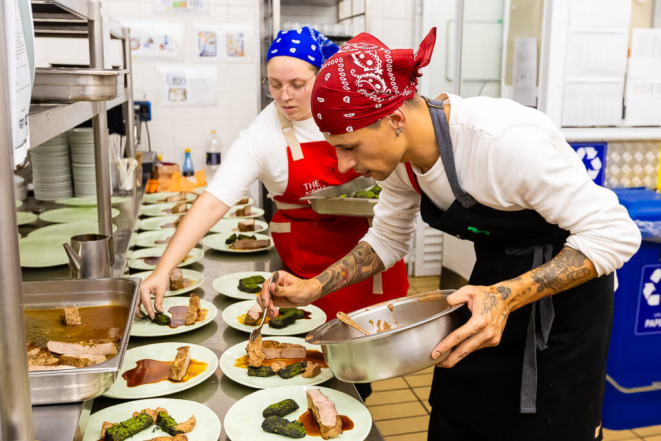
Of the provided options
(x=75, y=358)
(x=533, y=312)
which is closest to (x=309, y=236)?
(x=533, y=312)

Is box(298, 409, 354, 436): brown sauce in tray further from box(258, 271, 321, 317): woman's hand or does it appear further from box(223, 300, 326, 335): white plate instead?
box(223, 300, 326, 335): white plate

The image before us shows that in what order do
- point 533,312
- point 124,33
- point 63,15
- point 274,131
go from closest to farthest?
point 533,312, point 63,15, point 274,131, point 124,33

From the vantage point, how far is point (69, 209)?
3.09 meters

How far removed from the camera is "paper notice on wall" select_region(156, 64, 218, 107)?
193 inches

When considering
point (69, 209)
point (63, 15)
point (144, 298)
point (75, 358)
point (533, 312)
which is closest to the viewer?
point (75, 358)

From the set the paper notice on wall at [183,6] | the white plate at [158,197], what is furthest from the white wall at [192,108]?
the white plate at [158,197]

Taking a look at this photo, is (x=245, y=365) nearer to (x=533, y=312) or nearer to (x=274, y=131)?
(x=533, y=312)

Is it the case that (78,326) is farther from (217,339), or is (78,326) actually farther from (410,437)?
(410,437)

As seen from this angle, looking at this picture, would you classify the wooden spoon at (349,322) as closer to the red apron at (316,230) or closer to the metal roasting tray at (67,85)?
the metal roasting tray at (67,85)

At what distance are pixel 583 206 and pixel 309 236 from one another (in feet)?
4.26

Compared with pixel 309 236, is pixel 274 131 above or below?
above

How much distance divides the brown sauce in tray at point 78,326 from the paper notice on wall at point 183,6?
381 centimetres

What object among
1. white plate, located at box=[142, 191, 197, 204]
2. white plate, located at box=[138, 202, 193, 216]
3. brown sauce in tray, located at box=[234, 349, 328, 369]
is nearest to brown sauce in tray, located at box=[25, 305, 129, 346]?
brown sauce in tray, located at box=[234, 349, 328, 369]

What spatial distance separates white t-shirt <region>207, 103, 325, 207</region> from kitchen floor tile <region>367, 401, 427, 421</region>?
4.61 feet
